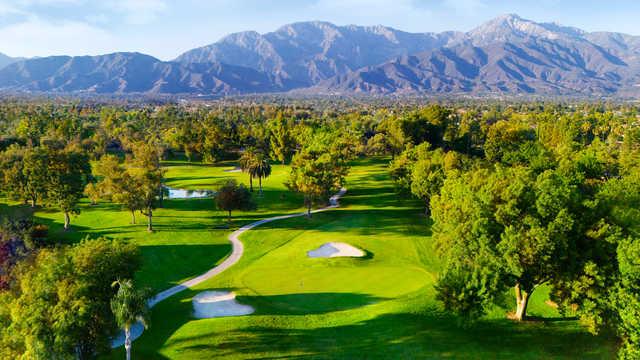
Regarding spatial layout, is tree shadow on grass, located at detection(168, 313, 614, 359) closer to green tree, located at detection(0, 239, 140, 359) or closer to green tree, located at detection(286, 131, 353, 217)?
green tree, located at detection(0, 239, 140, 359)

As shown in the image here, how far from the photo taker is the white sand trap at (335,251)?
57.3m

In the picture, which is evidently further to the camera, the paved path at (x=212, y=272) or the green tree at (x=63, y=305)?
the paved path at (x=212, y=272)

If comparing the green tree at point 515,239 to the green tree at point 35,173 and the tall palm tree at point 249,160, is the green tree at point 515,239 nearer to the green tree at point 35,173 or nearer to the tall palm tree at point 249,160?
the tall palm tree at point 249,160

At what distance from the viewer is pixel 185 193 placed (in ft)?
313

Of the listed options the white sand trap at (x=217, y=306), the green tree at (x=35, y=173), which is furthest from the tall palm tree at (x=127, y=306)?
the green tree at (x=35, y=173)

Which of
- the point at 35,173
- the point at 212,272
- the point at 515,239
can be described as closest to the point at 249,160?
the point at 35,173

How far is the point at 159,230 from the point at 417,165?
44562 mm

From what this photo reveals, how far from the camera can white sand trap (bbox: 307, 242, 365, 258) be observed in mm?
57281

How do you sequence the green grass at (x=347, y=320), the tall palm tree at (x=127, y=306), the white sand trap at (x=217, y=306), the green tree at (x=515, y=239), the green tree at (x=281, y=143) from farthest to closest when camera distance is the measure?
the green tree at (x=281, y=143), the white sand trap at (x=217, y=306), the green grass at (x=347, y=320), the green tree at (x=515, y=239), the tall palm tree at (x=127, y=306)

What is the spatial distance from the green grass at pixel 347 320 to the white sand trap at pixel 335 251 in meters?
1.29

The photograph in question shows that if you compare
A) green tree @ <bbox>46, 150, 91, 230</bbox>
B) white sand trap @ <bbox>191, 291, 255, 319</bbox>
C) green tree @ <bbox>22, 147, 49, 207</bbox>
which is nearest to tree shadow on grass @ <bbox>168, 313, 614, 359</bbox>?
white sand trap @ <bbox>191, 291, 255, 319</bbox>

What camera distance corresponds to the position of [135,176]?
67.0 meters

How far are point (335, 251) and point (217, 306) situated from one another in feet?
69.5

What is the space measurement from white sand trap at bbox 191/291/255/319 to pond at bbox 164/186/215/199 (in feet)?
152
